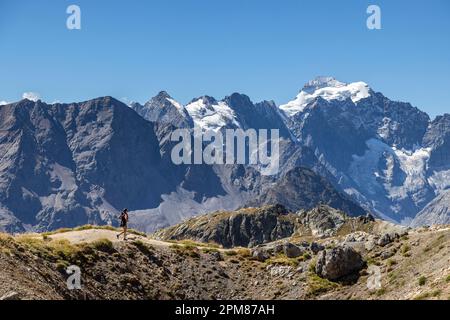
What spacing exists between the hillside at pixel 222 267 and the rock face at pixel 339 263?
0.33 feet

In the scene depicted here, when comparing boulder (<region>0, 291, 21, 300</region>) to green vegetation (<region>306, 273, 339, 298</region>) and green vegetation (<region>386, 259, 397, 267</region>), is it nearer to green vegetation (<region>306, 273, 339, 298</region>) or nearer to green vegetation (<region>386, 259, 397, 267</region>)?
green vegetation (<region>306, 273, 339, 298</region>)

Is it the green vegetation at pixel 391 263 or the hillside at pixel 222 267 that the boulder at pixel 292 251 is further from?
the green vegetation at pixel 391 263

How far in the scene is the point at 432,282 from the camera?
46.5m

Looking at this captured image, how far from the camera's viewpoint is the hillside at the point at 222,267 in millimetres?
49812

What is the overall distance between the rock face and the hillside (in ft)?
0.33

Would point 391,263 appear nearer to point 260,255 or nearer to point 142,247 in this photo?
point 260,255

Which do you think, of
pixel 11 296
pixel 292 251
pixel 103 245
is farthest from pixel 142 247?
pixel 11 296

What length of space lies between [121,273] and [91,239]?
6889 mm

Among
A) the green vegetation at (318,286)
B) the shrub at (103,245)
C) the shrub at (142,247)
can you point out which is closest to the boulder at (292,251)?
the green vegetation at (318,286)

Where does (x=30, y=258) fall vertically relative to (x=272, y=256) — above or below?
above
